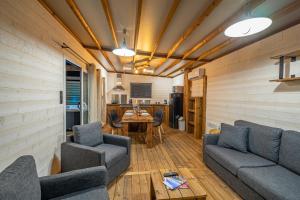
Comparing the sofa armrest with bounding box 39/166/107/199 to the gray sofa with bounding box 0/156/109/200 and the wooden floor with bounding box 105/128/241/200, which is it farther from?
the wooden floor with bounding box 105/128/241/200

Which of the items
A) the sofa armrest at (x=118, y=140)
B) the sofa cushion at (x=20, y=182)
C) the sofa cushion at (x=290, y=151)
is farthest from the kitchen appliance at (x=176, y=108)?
the sofa cushion at (x=20, y=182)

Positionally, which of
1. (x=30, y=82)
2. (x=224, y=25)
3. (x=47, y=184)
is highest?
(x=224, y=25)

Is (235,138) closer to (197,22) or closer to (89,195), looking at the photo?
(197,22)

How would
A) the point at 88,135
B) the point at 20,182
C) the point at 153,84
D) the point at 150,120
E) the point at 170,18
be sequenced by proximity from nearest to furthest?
the point at 20,182 < the point at 170,18 < the point at 88,135 < the point at 150,120 < the point at 153,84

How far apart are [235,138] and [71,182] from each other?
2447 millimetres

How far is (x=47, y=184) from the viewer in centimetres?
130

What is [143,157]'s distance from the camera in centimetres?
312

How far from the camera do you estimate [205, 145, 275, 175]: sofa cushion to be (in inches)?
77.1

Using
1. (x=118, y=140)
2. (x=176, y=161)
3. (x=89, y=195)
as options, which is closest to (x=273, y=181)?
(x=176, y=161)

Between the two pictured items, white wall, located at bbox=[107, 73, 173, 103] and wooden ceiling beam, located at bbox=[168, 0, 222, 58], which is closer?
wooden ceiling beam, located at bbox=[168, 0, 222, 58]

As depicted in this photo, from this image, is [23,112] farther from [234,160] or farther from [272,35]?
[272,35]

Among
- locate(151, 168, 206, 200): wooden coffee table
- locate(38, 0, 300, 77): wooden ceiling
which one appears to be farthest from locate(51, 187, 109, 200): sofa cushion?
locate(38, 0, 300, 77): wooden ceiling

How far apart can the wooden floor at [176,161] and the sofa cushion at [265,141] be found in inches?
29.1

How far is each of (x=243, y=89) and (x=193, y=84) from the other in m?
2.38
